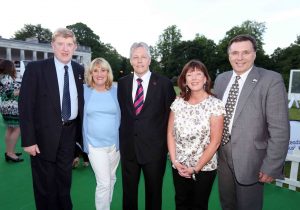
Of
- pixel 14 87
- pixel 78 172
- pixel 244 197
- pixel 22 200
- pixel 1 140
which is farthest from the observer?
pixel 1 140

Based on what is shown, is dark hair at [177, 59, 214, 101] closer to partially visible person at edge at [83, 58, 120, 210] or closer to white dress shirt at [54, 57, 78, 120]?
partially visible person at edge at [83, 58, 120, 210]

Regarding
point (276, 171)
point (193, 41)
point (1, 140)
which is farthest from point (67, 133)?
point (193, 41)

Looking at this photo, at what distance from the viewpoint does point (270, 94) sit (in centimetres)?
241

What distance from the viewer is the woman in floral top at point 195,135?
8.50 feet

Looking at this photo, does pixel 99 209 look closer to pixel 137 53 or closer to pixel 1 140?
pixel 137 53

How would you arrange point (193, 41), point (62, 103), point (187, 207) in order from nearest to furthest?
point (187, 207) → point (62, 103) → point (193, 41)

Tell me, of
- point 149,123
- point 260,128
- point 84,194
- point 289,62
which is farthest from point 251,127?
point 289,62

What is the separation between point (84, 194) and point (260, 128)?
9.67 ft

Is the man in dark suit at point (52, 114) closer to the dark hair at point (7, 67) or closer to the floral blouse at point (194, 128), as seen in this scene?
the floral blouse at point (194, 128)

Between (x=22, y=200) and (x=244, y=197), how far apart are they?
3.16 meters

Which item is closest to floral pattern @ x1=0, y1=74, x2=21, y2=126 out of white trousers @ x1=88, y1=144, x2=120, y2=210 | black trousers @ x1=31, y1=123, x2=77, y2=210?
black trousers @ x1=31, y1=123, x2=77, y2=210

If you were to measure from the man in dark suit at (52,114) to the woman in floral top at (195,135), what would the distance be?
123 centimetres

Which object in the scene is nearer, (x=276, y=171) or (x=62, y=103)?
(x=276, y=171)

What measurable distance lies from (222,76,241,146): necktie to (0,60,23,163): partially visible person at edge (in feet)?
14.7
